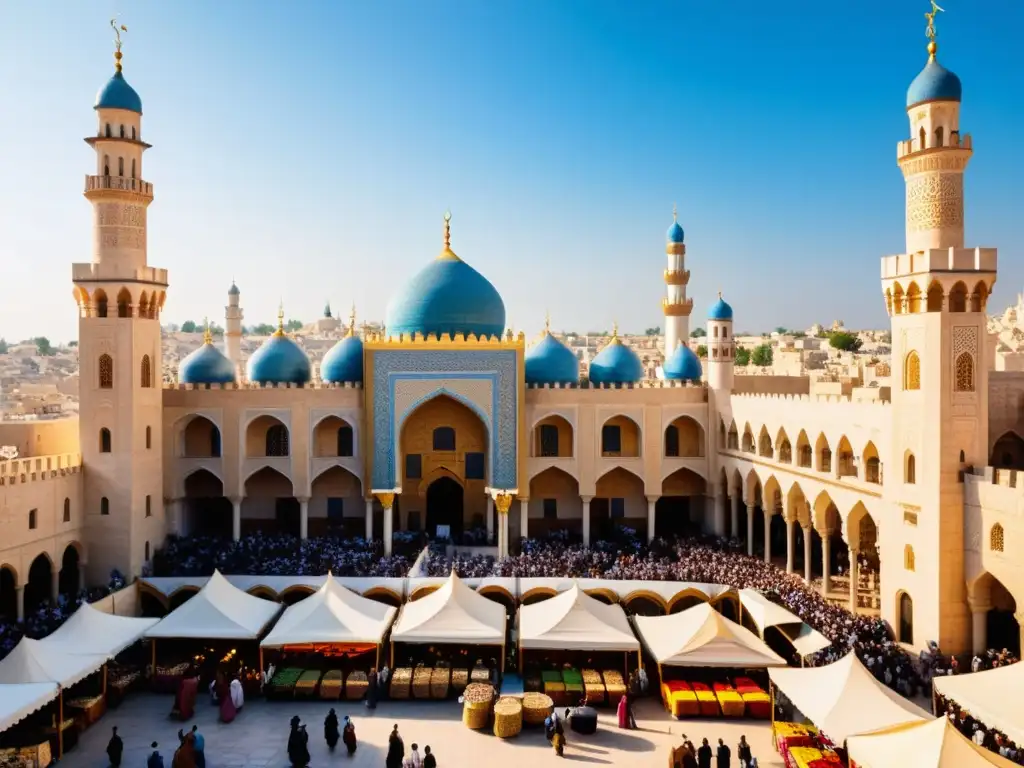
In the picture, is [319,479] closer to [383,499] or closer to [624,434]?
[383,499]

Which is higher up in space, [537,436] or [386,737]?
[537,436]

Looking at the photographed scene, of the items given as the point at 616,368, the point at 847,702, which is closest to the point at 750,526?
the point at 616,368

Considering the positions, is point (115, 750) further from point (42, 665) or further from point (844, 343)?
point (844, 343)

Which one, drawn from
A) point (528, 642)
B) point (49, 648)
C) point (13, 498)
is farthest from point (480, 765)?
point (13, 498)

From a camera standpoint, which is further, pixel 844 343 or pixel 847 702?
pixel 844 343

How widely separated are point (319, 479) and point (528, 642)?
538 inches

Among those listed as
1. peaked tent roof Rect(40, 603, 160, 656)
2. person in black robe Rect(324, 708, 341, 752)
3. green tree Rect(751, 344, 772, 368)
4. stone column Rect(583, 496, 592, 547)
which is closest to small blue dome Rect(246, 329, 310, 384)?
stone column Rect(583, 496, 592, 547)

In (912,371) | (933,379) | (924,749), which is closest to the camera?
(924,749)

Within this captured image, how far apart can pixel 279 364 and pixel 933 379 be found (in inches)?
741

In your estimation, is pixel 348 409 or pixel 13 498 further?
pixel 348 409

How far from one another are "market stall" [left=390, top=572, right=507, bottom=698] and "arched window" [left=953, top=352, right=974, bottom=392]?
10153 millimetres

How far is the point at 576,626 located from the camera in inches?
653

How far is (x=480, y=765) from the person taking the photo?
43.8 ft

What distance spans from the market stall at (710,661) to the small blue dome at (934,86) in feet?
37.5
